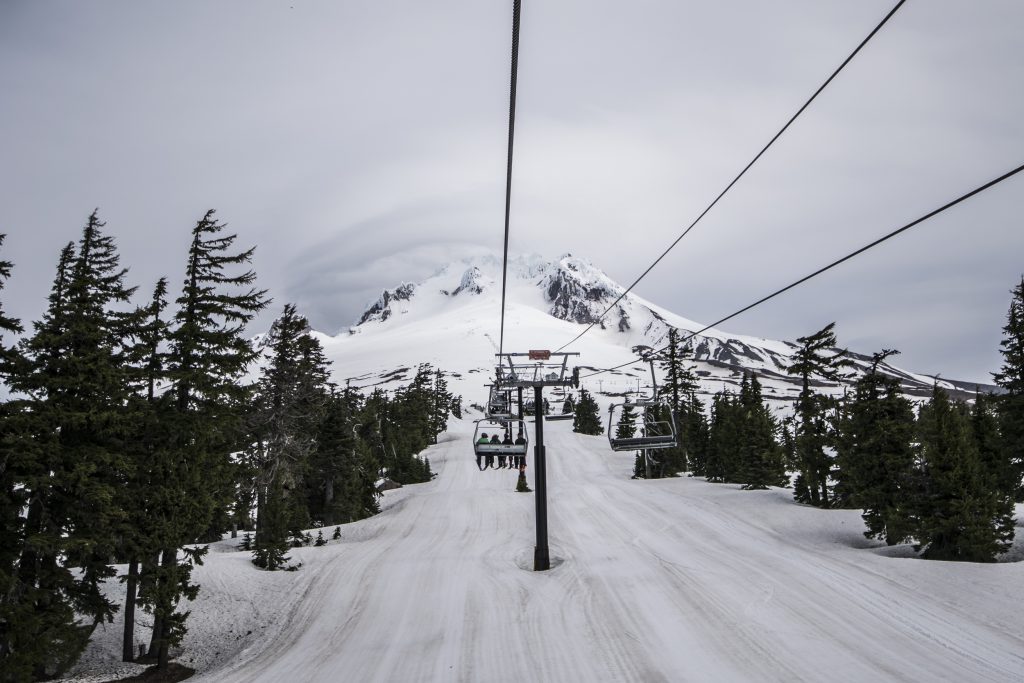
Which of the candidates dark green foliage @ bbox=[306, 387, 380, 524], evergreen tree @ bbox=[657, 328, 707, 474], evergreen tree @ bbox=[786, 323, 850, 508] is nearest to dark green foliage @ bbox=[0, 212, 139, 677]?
dark green foliage @ bbox=[306, 387, 380, 524]

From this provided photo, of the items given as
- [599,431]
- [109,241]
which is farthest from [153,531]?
[599,431]

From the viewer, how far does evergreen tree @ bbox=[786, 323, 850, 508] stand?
32184 mm

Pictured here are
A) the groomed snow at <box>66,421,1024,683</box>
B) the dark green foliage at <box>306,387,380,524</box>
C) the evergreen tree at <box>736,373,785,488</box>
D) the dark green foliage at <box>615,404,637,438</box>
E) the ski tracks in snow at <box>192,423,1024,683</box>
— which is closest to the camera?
the ski tracks in snow at <box>192,423,1024,683</box>

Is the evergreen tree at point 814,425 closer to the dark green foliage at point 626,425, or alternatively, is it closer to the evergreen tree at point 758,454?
the evergreen tree at point 758,454

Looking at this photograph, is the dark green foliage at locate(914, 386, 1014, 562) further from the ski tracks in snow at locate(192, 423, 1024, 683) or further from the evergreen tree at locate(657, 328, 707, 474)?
the evergreen tree at locate(657, 328, 707, 474)

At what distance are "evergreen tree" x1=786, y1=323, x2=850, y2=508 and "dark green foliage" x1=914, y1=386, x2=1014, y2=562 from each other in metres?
11.1

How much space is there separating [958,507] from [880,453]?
17.9 ft

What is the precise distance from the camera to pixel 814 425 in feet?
108

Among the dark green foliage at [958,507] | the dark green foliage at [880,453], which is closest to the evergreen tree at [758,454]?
the dark green foliage at [880,453]

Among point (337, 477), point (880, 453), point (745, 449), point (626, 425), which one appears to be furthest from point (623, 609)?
point (626, 425)

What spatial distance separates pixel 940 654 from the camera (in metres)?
12.7

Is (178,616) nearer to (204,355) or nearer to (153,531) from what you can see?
(153,531)

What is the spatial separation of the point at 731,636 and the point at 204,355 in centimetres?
1756

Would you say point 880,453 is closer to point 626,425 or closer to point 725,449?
point 725,449
